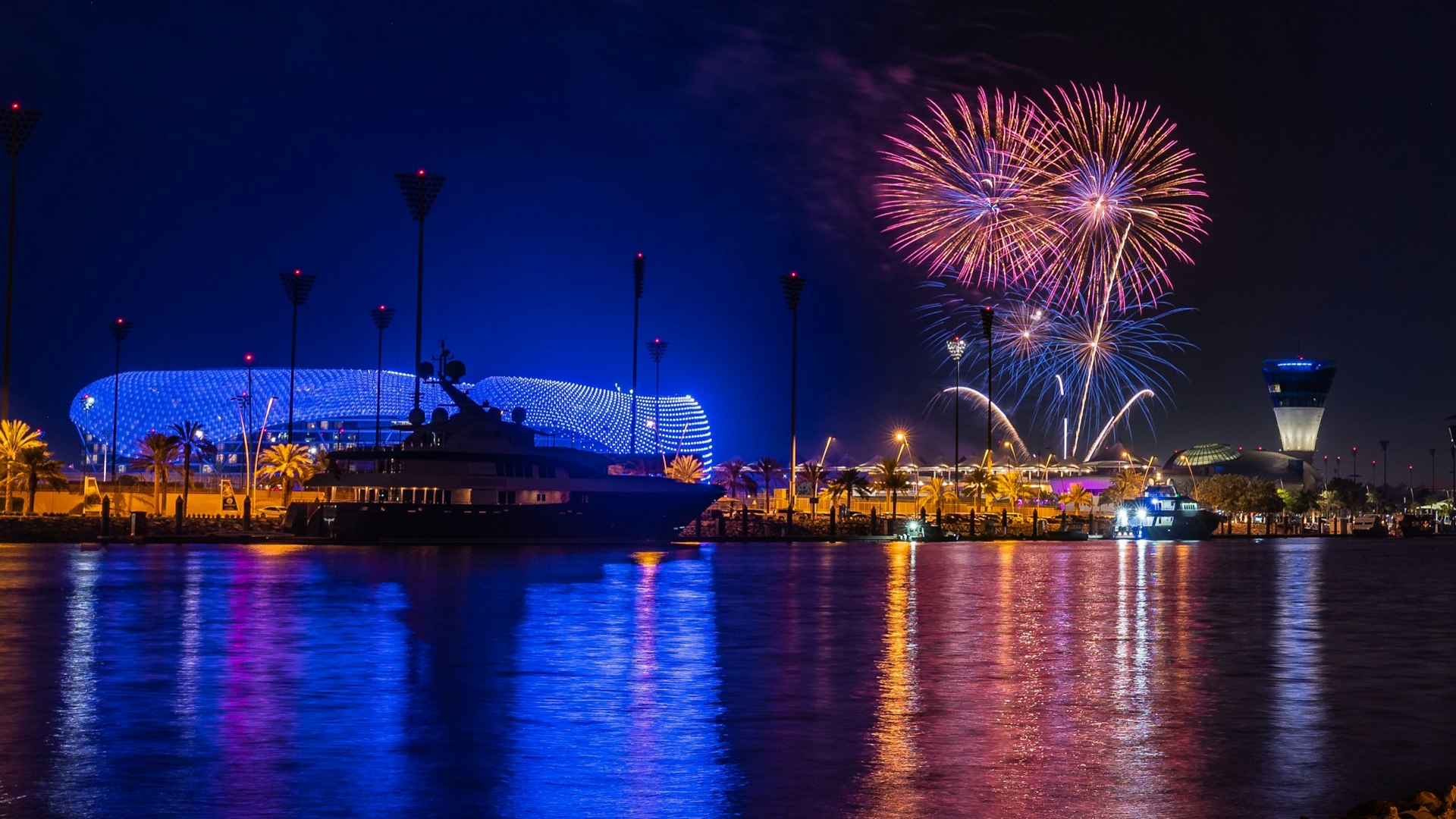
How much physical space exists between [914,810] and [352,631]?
1434 centimetres

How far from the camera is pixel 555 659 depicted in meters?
18.8

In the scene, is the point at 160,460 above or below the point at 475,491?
above

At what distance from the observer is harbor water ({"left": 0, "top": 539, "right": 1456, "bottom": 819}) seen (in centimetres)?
1062

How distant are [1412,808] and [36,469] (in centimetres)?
8546

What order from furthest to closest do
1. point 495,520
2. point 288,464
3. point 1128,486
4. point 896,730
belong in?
point 1128,486, point 288,464, point 495,520, point 896,730

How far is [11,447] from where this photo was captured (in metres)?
81.2

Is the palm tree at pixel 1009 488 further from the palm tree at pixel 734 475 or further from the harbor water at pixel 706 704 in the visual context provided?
the harbor water at pixel 706 704

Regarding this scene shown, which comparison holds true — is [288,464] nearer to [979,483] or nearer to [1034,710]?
[979,483]

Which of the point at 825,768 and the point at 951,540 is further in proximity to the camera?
the point at 951,540

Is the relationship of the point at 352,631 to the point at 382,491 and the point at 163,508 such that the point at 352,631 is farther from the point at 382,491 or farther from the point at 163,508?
the point at 163,508

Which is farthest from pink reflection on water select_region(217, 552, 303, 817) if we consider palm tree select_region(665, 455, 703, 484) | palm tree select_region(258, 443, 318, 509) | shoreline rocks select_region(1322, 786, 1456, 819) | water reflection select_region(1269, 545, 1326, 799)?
palm tree select_region(665, 455, 703, 484)

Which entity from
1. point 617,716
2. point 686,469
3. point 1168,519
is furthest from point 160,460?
point 617,716

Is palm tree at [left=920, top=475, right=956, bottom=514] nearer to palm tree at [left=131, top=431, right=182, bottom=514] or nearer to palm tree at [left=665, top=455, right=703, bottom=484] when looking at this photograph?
palm tree at [left=665, top=455, right=703, bottom=484]

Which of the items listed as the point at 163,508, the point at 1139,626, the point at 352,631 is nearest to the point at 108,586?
the point at 352,631
